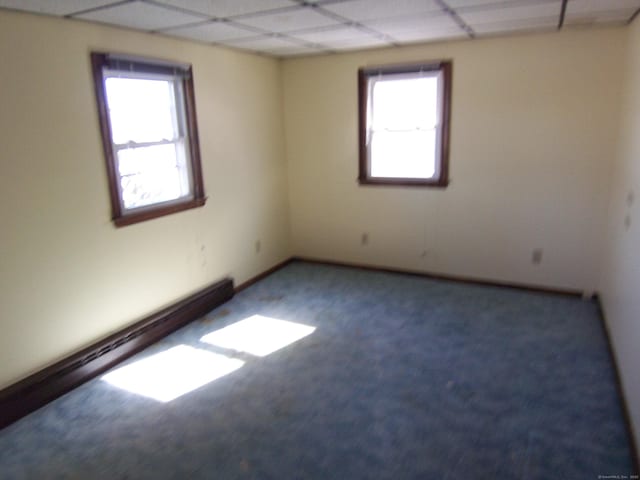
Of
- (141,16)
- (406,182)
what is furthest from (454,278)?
(141,16)

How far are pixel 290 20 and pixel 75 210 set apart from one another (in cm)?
188

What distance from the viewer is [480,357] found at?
10.0ft

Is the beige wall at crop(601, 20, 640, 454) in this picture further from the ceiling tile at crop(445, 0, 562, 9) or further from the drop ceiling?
the ceiling tile at crop(445, 0, 562, 9)

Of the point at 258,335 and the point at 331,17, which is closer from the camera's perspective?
the point at 331,17

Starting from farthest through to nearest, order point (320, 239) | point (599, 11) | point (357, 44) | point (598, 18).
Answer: point (320, 239)
point (357, 44)
point (598, 18)
point (599, 11)

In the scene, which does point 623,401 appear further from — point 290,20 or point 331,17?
point 290,20

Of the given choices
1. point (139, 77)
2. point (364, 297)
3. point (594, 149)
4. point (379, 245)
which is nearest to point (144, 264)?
point (139, 77)

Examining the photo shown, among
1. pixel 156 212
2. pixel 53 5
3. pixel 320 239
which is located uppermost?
pixel 53 5

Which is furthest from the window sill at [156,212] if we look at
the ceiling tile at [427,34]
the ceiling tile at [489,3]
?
the ceiling tile at [489,3]

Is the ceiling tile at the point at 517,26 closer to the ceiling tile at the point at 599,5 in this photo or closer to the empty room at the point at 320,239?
the empty room at the point at 320,239

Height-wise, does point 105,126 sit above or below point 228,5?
below

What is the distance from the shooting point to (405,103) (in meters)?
4.40

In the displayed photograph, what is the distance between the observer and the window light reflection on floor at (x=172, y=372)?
2.80 metres

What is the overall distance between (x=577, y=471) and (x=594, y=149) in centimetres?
274
